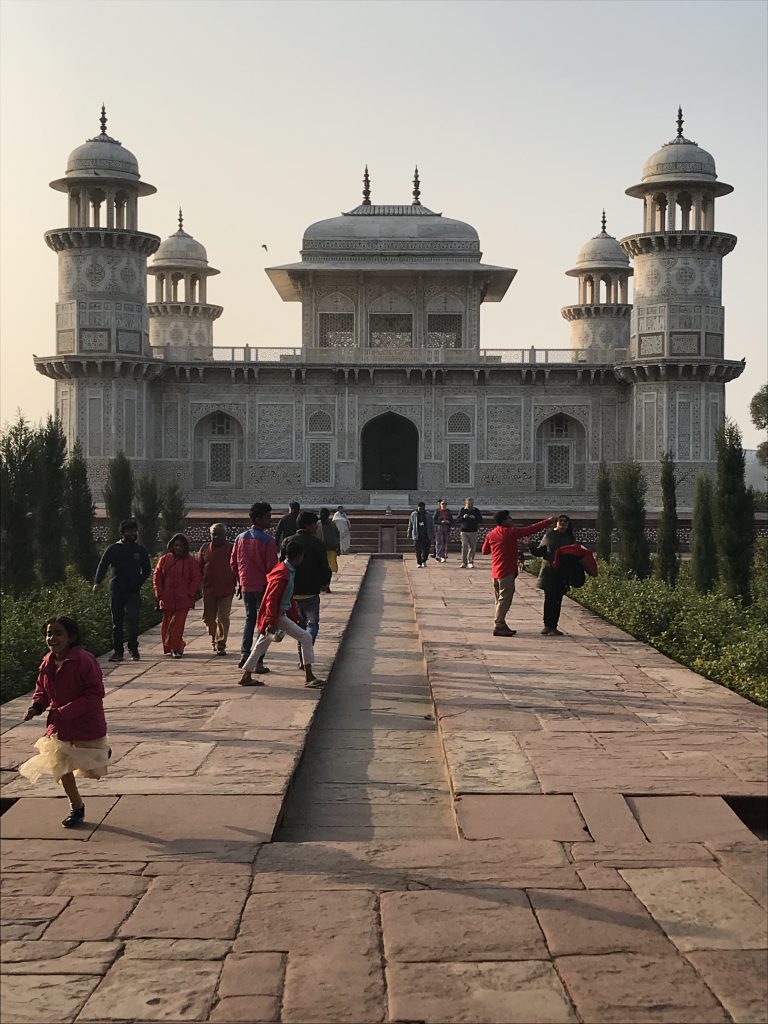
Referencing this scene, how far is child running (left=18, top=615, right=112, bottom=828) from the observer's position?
6.01m

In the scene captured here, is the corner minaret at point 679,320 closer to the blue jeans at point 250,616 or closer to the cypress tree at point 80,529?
the cypress tree at point 80,529

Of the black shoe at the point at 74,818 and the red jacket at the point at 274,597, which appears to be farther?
the red jacket at the point at 274,597

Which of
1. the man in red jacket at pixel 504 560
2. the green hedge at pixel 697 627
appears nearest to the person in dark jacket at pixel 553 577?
the man in red jacket at pixel 504 560

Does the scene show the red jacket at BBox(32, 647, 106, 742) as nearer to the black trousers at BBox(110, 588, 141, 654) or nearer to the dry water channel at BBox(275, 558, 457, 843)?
the dry water channel at BBox(275, 558, 457, 843)

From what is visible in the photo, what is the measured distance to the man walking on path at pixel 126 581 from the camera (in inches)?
437

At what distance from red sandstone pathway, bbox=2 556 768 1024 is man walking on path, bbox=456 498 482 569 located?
13.1 metres

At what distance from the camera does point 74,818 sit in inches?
228

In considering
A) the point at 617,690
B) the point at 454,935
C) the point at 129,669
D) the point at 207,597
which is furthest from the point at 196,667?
the point at 454,935

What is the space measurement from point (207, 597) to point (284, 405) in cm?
2352

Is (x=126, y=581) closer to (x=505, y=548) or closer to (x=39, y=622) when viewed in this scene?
(x=39, y=622)

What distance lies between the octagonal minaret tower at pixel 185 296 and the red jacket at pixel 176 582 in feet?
100

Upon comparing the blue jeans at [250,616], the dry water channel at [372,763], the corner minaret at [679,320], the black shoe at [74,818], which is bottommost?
the dry water channel at [372,763]

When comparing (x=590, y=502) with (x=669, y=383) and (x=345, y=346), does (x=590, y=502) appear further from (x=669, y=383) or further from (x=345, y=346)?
(x=345, y=346)

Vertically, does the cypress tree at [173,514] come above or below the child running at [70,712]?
above
